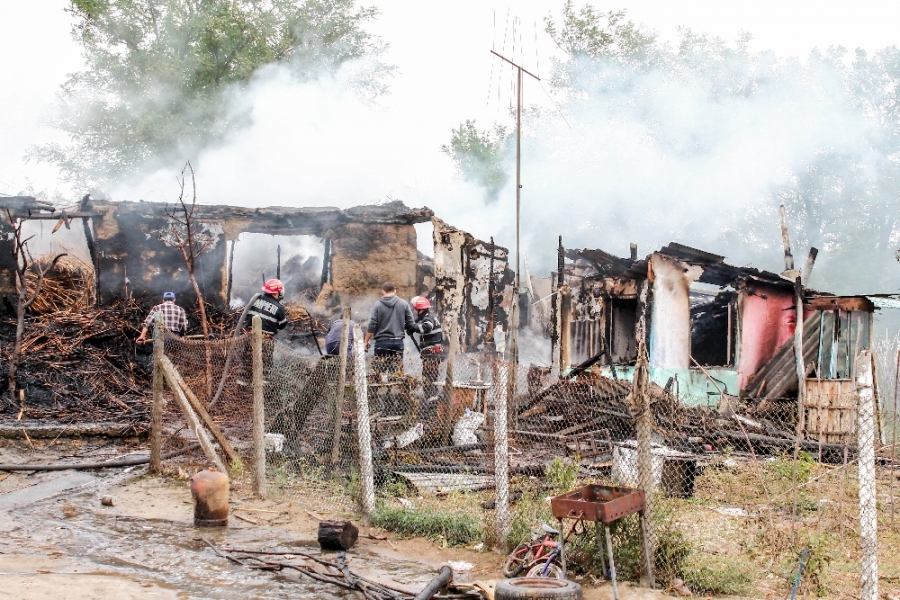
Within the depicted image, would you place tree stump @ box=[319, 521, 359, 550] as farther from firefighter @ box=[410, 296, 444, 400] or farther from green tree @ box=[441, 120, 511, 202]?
green tree @ box=[441, 120, 511, 202]

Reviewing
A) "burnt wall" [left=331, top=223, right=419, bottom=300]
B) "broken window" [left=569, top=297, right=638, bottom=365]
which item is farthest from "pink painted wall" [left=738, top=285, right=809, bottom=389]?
"burnt wall" [left=331, top=223, right=419, bottom=300]

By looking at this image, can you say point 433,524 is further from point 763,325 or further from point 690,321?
point 763,325

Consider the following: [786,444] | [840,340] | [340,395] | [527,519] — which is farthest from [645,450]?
[840,340]

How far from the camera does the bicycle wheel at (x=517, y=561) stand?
5.33 meters

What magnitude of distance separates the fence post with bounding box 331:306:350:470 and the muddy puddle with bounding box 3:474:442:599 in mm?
1118

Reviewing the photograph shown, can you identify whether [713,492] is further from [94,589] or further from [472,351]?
[472,351]

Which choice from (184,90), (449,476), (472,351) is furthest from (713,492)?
(184,90)

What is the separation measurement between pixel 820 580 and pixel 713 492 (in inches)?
129

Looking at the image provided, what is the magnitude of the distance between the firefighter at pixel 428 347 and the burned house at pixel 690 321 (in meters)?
4.50

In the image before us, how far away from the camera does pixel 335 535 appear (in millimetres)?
5980

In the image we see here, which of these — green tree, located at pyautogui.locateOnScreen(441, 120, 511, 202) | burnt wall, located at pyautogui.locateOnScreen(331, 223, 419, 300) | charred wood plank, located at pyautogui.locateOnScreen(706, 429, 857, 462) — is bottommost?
charred wood plank, located at pyautogui.locateOnScreen(706, 429, 857, 462)

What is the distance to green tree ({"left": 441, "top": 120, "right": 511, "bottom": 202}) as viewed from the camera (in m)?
39.8

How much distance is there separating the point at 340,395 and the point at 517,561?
257cm

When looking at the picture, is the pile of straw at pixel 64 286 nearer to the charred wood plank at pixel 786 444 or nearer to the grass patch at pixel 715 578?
the charred wood plank at pixel 786 444
